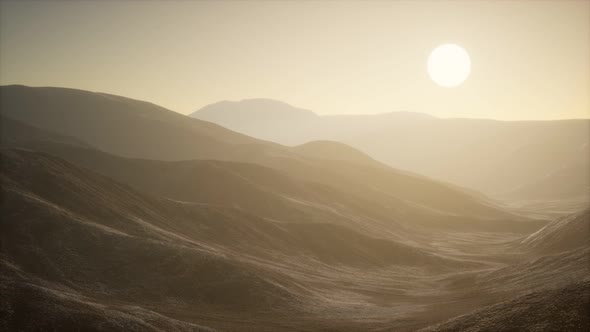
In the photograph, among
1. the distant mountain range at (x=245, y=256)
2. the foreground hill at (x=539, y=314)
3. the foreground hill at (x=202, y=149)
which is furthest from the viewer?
the foreground hill at (x=202, y=149)

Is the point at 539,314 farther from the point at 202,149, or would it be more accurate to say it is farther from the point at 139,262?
the point at 202,149

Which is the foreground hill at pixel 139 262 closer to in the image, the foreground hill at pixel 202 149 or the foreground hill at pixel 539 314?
the foreground hill at pixel 539 314

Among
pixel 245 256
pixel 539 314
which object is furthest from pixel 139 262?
pixel 539 314

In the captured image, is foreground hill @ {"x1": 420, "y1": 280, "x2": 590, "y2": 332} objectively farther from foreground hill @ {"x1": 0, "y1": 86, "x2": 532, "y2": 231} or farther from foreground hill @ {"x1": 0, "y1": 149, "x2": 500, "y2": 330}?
foreground hill @ {"x1": 0, "y1": 86, "x2": 532, "y2": 231}

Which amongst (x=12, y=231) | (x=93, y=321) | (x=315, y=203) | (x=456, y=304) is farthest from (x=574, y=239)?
(x=12, y=231)

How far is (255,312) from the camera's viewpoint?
42.5 meters

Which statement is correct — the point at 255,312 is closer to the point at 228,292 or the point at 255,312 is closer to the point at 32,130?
the point at 228,292

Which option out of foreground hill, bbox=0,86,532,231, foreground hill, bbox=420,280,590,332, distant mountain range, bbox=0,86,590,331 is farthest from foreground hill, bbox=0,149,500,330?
foreground hill, bbox=0,86,532,231

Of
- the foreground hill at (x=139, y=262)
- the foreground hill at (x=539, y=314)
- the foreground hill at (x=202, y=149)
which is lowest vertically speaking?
the foreground hill at (x=139, y=262)

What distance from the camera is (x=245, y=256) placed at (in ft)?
192

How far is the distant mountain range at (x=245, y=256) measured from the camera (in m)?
32.2

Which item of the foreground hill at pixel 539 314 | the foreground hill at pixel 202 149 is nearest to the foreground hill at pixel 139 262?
the foreground hill at pixel 539 314

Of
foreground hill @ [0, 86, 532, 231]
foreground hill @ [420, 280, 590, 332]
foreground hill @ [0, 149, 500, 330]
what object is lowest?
foreground hill @ [0, 149, 500, 330]

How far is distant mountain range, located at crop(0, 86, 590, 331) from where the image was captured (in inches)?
1266
